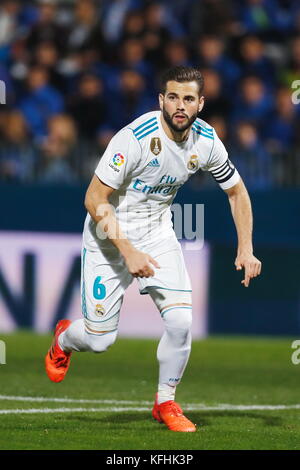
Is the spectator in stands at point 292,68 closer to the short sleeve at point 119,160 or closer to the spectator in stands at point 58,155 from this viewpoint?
the spectator in stands at point 58,155

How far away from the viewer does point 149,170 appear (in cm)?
758

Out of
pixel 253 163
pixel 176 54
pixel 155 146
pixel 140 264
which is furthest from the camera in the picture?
pixel 176 54

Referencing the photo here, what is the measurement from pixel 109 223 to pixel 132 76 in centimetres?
741

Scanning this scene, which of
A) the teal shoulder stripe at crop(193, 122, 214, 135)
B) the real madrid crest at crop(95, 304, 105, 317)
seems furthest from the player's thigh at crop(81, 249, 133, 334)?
the teal shoulder stripe at crop(193, 122, 214, 135)

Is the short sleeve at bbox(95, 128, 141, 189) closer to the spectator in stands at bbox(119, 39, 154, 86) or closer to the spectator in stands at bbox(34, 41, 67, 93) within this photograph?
the spectator in stands at bbox(119, 39, 154, 86)

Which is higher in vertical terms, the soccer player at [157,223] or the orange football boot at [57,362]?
the soccer player at [157,223]

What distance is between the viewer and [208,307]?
1385 centimetres

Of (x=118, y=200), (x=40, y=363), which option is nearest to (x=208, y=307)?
(x=40, y=363)

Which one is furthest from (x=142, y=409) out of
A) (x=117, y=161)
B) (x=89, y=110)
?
(x=89, y=110)

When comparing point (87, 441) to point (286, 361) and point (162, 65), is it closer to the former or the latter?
point (286, 361)

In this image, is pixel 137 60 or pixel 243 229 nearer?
pixel 243 229

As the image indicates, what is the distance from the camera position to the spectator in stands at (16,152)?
1351 centimetres

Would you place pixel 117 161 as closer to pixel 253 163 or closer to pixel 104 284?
pixel 104 284

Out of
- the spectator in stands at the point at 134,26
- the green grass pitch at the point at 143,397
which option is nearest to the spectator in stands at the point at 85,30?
the spectator in stands at the point at 134,26
